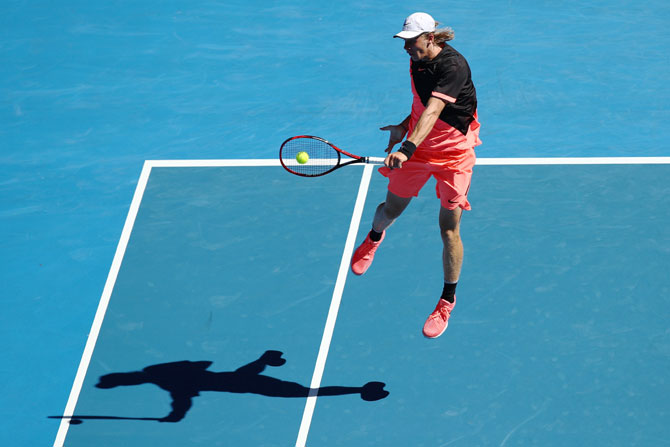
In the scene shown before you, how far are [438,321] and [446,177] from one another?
4.81ft

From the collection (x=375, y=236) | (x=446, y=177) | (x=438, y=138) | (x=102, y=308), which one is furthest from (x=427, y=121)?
(x=102, y=308)

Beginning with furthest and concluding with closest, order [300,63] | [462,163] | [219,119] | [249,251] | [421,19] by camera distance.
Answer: [300,63], [219,119], [249,251], [462,163], [421,19]

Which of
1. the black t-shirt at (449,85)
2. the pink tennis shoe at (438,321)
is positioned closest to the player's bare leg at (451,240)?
the pink tennis shoe at (438,321)

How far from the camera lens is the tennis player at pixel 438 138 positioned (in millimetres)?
7070

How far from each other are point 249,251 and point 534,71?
18.2ft

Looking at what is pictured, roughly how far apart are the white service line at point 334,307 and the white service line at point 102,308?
7.45 feet

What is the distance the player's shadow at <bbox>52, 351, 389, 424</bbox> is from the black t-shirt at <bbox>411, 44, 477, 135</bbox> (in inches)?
111

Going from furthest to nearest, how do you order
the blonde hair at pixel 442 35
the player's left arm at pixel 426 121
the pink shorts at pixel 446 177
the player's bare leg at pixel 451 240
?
the player's bare leg at pixel 451 240
the pink shorts at pixel 446 177
the blonde hair at pixel 442 35
the player's left arm at pixel 426 121

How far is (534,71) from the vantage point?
13156 mm

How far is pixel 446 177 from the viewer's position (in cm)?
764

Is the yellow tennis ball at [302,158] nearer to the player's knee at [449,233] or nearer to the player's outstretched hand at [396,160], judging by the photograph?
the player's outstretched hand at [396,160]

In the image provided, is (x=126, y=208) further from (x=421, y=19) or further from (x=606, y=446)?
(x=606, y=446)

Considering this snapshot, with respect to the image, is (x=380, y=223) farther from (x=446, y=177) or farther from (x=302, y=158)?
(x=302, y=158)

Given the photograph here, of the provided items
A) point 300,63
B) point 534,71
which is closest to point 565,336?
point 534,71
